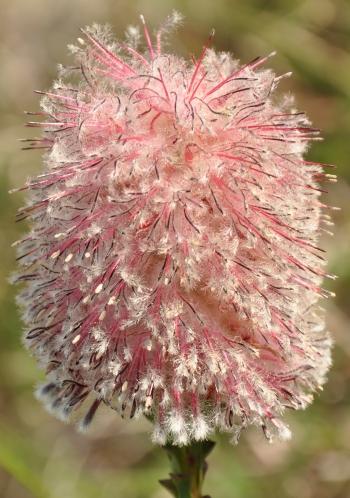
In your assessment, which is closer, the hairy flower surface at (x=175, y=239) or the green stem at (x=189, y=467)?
the hairy flower surface at (x=175, y=239)

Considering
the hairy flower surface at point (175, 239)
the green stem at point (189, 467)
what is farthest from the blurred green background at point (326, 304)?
the hairy flower surface at point (175, 239)

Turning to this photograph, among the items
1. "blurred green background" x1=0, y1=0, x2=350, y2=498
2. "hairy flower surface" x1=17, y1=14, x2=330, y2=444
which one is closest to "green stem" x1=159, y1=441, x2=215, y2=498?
"hairy flower surface" x1=17, y1=14, x2=330, y2=444

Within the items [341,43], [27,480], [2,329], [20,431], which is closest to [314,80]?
[341,43]

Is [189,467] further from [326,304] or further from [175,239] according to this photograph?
[326,304]

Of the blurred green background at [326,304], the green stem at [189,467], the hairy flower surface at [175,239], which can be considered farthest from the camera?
the blurred green background at [326,304]

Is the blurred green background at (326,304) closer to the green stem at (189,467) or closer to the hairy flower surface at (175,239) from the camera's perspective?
the green stem at (189,467)

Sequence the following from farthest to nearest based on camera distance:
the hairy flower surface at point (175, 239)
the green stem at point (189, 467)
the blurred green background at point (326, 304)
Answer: the blurred green background at point (326, 304) → the green stem at point (189, 467) → the hairy flower surface at point (175, 239)

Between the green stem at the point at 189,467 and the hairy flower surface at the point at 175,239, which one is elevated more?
the hairy flower surface at the point at 175,239

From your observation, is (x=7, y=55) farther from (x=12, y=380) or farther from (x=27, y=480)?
(x=27, y=480)

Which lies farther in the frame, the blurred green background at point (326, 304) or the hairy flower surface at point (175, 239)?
the blurred green background at point (326, 304)
